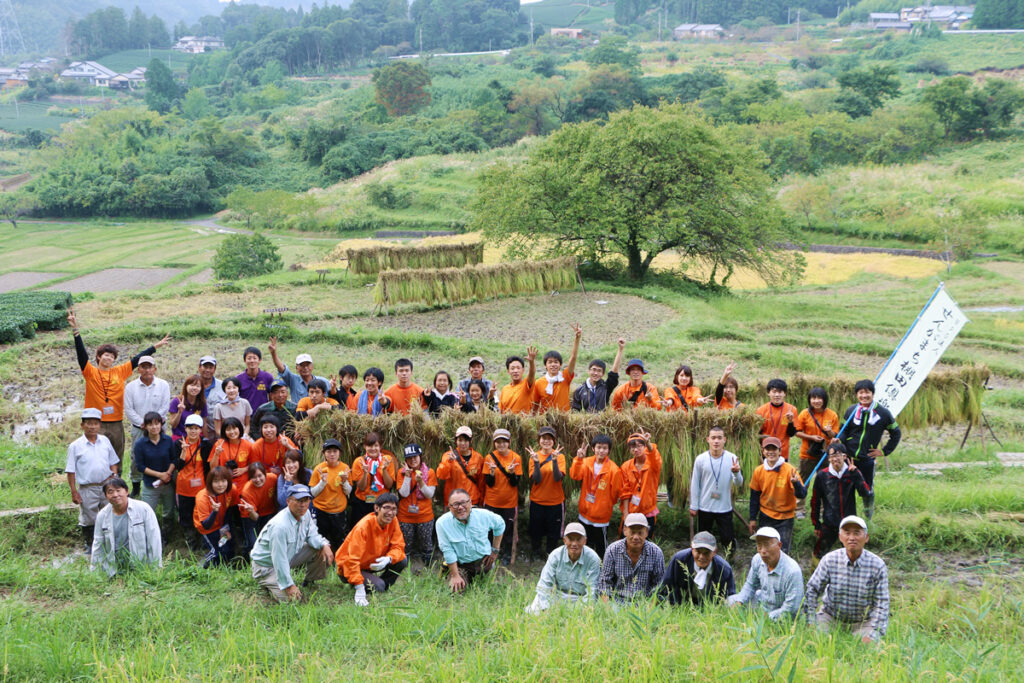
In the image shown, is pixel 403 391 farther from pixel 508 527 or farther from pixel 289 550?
pixel 289 550

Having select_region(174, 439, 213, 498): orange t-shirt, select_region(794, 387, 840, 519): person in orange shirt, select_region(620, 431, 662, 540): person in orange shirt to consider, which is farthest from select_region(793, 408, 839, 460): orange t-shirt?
select_region(174, 439, 213, 498): orange t-shirt

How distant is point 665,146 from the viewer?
82.2 ft

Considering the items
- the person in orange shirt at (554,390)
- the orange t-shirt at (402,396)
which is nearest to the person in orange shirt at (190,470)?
the orange t-shirt at (402,396)

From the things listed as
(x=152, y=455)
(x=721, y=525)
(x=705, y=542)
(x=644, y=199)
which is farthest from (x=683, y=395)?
(x=644, y=199)

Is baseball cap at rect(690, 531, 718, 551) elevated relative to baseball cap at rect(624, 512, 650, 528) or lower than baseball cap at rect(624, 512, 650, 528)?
lower

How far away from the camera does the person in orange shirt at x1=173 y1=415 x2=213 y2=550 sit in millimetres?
7715

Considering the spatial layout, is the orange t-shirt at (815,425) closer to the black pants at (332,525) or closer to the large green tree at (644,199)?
the black pants at (332,525)

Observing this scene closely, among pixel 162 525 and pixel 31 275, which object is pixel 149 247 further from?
pixel 162 525

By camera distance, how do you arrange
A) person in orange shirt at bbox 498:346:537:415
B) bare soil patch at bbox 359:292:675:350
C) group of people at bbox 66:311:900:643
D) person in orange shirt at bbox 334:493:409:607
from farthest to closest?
bare soil patch at bbox 359:292:675:350, person in orange shirt at bbox 498:346:537:415, group of people at bbox 66:311:900:643, person in orange shirt at bbox 334:493:409:607

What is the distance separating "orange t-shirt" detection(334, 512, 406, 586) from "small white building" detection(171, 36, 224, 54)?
175 meters

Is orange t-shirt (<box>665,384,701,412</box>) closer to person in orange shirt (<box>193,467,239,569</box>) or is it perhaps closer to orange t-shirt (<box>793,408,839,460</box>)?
orange t-shirt (<box>793,408,839,460</box>)

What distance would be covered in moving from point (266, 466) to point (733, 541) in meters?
4.62

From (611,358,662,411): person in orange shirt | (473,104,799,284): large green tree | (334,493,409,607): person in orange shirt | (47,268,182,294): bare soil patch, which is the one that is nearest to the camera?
(334,493,409,607): person in orange shirt

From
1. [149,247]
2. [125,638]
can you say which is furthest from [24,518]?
[149,247]
